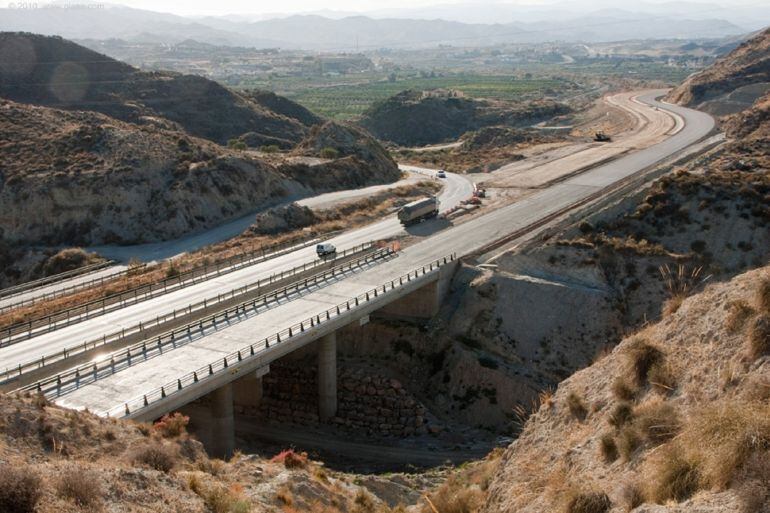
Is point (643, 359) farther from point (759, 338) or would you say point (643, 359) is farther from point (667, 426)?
point (667, 426)

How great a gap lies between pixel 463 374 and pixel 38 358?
945 inches

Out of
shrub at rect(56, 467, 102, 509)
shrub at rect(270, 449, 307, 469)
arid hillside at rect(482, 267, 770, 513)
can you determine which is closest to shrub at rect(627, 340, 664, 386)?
arid hillside at rect(482, 267, 770, 513)

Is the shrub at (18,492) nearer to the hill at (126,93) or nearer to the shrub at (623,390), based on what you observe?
the shrub at (623,390)

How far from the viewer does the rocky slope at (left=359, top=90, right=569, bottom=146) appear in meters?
183

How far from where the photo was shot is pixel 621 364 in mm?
23969

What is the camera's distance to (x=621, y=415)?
20484 mm

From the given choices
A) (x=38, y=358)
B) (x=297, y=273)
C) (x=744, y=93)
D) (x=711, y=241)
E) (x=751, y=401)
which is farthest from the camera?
(x=744, y=93)

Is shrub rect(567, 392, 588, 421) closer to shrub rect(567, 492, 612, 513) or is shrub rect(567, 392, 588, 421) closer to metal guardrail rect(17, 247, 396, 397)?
shrub rect(567, 492, 612, 513)

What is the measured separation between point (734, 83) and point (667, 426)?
151029mm

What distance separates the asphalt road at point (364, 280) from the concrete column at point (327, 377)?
1.97 meters

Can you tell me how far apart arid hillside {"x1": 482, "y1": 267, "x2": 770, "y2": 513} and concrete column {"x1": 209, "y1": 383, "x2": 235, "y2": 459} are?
14922 millimetres

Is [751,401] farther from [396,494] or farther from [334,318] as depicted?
[334,318]

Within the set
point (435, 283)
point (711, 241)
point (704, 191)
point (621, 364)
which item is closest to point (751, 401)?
point (621, 364)

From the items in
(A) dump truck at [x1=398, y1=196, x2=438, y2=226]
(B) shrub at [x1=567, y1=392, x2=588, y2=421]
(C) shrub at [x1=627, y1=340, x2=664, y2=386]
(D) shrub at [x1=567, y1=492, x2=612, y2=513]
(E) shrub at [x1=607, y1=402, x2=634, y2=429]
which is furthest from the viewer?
(A) dump truck at [x1=398, y1=196, x2=438, y2=226]
